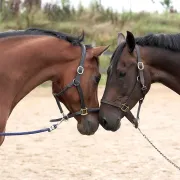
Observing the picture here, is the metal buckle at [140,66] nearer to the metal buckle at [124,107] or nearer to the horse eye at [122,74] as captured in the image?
the horse eye at [122,74]

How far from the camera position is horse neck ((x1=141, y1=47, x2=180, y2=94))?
399cm

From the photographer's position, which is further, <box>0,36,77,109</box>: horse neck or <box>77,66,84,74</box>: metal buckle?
<box>77,66,84,74</box>: metal buckle

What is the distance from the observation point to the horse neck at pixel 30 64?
374cm

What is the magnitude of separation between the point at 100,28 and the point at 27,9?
3.86m

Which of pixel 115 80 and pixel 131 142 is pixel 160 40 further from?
pixel 131 142

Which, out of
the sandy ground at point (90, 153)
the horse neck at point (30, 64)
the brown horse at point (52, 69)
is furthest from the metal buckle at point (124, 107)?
the sandy ground at point (90, 153)

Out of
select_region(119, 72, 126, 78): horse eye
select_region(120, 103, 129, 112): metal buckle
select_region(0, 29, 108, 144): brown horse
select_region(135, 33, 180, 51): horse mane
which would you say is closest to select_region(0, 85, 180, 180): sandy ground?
select_region(120, 103, 129, 112): metal buckle

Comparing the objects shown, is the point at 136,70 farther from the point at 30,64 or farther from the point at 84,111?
the point at 30,64

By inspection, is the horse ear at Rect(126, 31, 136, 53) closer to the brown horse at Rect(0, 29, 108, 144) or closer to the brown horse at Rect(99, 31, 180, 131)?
the brown horse at Rect(99, 31, 180, 131)

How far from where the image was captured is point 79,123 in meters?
4.08

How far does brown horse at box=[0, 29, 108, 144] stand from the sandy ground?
1.95m

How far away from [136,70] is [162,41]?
0.36 m

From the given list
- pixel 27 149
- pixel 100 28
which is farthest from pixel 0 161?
pixel 100 28

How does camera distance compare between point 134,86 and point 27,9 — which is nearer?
point 134,86
